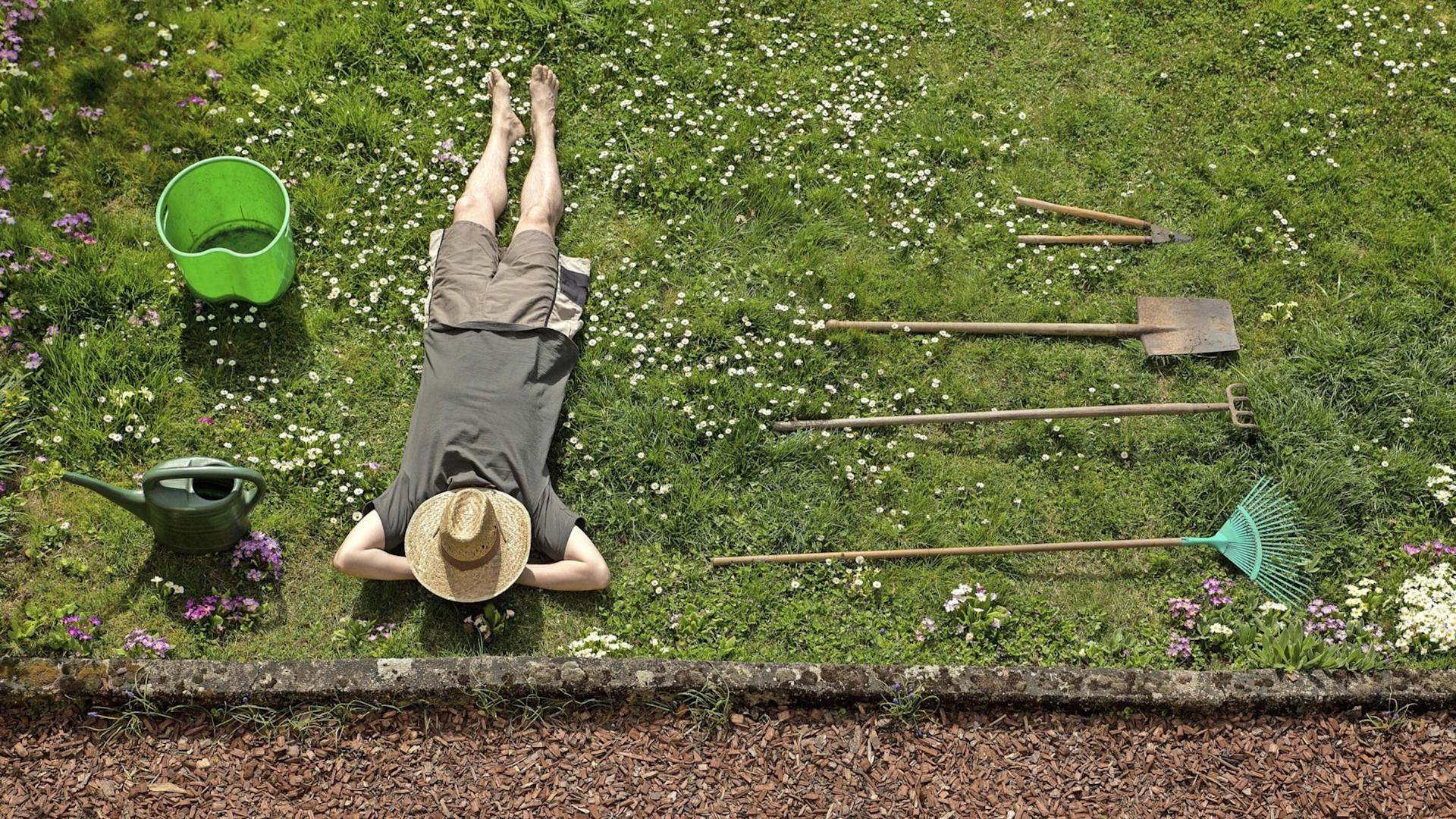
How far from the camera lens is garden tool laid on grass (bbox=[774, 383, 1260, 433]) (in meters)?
6.00

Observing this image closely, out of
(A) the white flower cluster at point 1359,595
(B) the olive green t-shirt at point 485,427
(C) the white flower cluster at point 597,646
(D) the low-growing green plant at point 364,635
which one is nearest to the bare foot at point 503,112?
(B) the olive green t-shirt at point 485,427

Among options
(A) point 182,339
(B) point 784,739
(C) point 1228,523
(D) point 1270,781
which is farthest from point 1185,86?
(A) point 182,339

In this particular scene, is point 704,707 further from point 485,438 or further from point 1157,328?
point 1157,328

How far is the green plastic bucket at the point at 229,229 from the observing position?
602 centimetres

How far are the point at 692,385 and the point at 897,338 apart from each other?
122cm

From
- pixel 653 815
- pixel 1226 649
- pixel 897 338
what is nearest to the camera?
pixel 653 815

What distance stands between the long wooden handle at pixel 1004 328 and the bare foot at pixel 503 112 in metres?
2.31

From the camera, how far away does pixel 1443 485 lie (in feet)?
19.9

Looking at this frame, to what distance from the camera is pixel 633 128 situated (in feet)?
23.4

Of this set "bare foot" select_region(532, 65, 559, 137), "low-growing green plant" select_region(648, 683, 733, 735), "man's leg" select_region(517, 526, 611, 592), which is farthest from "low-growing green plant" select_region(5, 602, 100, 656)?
"bare foot" select_region(532, 65, 559, 137)

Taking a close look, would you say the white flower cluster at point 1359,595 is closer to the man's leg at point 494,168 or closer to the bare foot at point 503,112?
the man's leg at point 494,168

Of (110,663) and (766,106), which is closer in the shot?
(110,663)

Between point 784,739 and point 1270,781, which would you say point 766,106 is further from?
point 1270,781

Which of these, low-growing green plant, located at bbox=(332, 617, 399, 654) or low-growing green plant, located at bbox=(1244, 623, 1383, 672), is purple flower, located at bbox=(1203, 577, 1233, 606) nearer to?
low-growing green plant, located at bbox=(1244, 623, 1383, 672)
